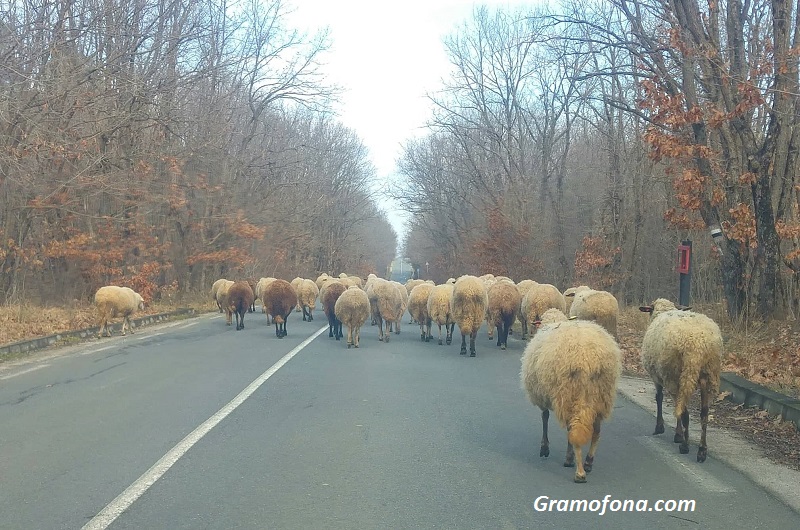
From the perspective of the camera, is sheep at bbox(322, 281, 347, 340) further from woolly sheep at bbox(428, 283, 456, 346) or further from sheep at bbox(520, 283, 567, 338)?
sheep at bbox(520, 283, 567, 338)

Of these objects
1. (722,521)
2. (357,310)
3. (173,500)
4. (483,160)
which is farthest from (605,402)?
(483,160)

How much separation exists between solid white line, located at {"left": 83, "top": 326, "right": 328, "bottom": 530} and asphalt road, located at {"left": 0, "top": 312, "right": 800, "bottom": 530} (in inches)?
0.7

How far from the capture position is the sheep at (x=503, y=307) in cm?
1639

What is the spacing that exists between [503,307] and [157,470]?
11030mm

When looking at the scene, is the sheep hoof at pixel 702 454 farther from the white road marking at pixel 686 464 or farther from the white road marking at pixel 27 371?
the white road marking at pixel 27 371

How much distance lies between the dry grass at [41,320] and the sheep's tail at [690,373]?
43.5 ft

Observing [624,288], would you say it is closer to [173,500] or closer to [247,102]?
[247,102]

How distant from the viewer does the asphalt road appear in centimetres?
529

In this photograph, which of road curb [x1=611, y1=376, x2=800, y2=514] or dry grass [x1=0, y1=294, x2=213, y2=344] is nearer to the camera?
road curb [x1=611, y1=376, x2=800, y2=514]

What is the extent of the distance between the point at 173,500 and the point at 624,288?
25967 millimetres

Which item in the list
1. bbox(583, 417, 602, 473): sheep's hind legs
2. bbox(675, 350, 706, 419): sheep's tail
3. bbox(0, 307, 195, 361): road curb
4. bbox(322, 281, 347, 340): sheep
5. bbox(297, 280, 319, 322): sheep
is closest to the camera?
bbox(583, 417, 602, 473): sheep's hind legs

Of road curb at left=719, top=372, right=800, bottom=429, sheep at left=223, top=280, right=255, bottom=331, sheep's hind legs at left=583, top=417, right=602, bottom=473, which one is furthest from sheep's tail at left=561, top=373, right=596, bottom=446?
sheep at left=223, top=280, right=255, bottom=331

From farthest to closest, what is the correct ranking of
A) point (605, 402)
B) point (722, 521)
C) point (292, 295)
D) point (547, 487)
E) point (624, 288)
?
point (624, 288), point (292, 295), point (605, 402), point (547, 487), point (722, 521)

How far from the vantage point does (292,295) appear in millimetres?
18875
